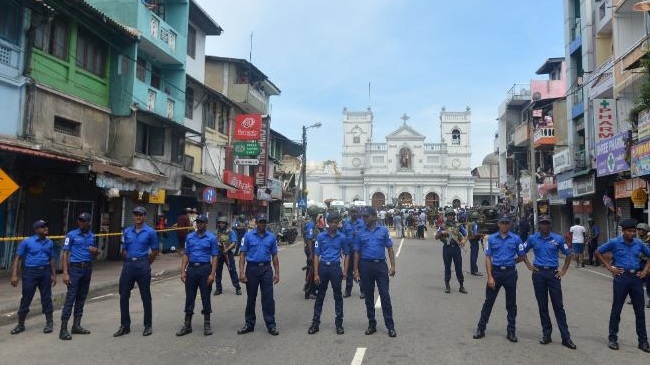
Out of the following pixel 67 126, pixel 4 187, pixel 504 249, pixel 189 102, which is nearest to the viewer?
pixel 504 249

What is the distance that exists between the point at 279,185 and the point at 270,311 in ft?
104

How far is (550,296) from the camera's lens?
7.16 metres

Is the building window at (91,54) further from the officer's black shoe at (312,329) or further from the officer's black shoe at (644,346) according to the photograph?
the officer's black shoe at (644,346)

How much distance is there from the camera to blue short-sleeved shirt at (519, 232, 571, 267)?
7277mm

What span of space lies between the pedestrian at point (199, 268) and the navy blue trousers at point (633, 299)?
559cm

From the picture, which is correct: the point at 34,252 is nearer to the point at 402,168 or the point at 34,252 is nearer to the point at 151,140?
the point at 151,140

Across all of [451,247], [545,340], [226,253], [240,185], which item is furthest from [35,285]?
[240,185]

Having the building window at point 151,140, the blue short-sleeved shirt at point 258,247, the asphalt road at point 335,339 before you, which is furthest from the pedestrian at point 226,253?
the building window at point 151,140

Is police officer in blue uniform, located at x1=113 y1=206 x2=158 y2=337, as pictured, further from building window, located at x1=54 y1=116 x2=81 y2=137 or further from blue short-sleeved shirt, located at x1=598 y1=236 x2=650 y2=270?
building window, located at x1=54 y1=116 x2=81 y2=137

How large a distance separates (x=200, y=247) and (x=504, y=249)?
448cm

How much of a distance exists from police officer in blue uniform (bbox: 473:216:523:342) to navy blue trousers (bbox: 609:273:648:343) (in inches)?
49.2

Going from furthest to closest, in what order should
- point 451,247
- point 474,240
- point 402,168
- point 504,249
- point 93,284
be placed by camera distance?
point 402,168 → point 474,240 → point 93,284 → point 451,247 → point 504,249

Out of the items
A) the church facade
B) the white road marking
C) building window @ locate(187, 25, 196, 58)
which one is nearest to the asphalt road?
the white road marking

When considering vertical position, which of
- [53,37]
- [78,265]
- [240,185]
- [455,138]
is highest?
[455,138]
